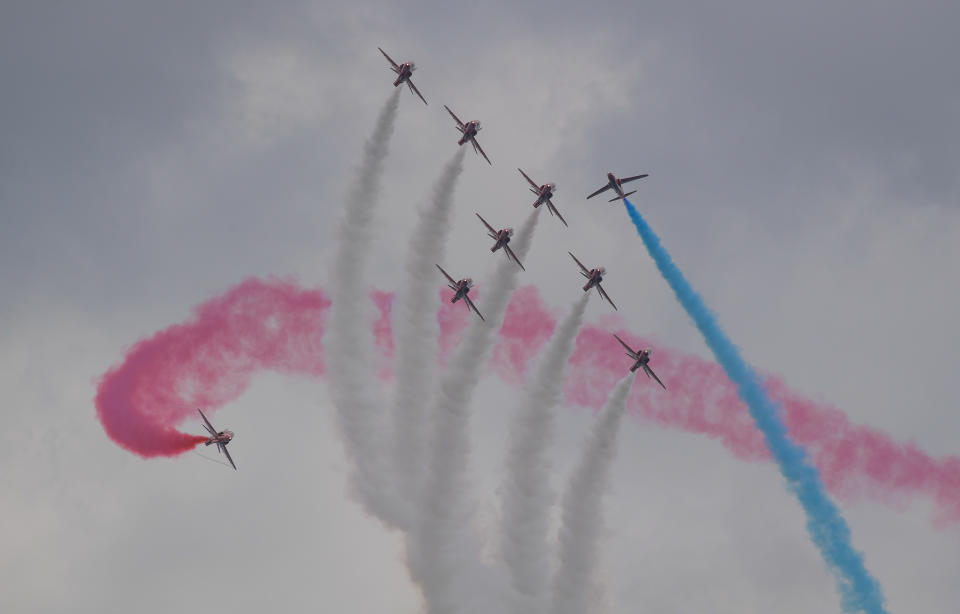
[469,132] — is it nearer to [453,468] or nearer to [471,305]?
[471,305]

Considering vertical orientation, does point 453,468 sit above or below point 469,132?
below

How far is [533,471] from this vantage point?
354 ft

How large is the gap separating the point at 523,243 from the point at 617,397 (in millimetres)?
11468

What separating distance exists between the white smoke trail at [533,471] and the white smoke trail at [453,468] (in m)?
3.22

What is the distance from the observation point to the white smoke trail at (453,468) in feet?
355

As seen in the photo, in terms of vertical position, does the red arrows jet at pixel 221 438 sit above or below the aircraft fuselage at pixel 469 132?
below

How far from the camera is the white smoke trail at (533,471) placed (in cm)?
10738

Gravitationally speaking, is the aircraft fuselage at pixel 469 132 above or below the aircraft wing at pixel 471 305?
above

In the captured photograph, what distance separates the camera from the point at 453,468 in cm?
10881

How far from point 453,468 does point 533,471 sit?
5.15 metres

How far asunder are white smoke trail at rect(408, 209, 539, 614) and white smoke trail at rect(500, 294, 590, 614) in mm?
3220

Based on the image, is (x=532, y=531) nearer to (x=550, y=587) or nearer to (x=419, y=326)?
(x=550, y=587)

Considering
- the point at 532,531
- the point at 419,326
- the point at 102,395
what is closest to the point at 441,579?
the point at 532,531

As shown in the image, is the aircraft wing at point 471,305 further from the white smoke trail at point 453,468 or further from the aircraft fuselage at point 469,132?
the aircraft fuselage at point 469,132
